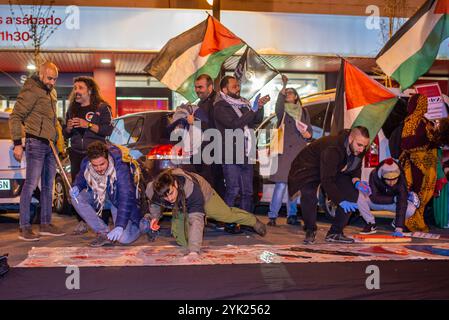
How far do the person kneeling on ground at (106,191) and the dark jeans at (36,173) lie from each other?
0.96 m

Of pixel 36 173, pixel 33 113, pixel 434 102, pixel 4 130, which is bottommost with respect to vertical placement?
pixel 36 173

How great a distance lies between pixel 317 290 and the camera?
4902mm

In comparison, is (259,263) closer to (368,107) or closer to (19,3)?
(368,107)

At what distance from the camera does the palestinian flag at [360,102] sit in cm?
846

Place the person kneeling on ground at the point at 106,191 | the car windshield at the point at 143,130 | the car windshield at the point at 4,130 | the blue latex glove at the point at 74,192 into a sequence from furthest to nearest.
A: 1. the car windshield at the point at 143,130
2. the car windshield at the point at 4,130
3. the blue latex glove at the point at 74,192
4. the person kneeling on ground at the point at 106,191

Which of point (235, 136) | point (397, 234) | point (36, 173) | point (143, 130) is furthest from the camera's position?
point (143, 130)

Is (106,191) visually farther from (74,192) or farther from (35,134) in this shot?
(35,134)

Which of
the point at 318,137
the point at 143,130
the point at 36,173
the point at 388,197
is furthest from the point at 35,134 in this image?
the point at 388,197

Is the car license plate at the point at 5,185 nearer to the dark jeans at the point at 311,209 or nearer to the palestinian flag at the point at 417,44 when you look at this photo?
the dark jeans at the point at 311,209

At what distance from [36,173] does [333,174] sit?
11.4 feet

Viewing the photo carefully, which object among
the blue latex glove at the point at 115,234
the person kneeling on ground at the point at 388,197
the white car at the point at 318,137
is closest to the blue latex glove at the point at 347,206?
the person kneeling on ground at the point at 388,197

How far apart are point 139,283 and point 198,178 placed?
200 cm

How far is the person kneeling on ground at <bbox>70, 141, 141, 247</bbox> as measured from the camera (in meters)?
6.63

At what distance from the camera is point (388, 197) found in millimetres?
8516
